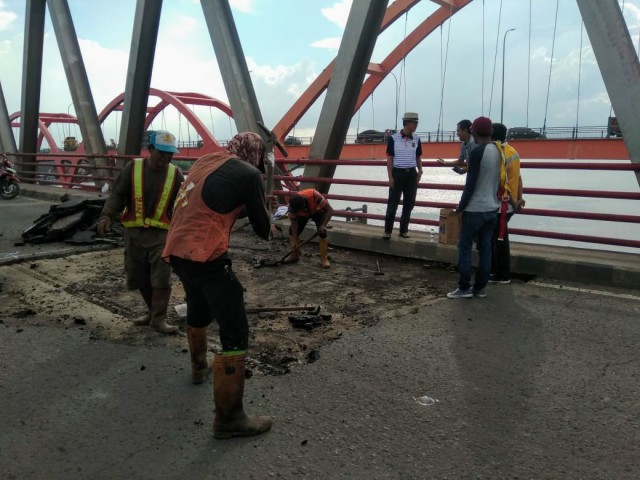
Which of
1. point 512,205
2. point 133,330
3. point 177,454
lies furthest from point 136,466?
point 512,205

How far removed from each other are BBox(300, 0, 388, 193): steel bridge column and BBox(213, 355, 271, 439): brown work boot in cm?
698

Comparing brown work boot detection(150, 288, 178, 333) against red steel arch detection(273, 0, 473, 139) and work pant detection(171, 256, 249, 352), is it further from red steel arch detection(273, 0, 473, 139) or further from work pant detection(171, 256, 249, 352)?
red steel arch detection(273, 0, 473, 139)

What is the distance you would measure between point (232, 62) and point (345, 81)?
3060 millimetres

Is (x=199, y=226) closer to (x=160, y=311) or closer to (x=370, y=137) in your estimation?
(x=160, y=311)

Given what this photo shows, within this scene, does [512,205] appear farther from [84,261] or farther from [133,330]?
[84,261]

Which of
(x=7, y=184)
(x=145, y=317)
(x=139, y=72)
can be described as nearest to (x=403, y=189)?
(x=145, y=317)

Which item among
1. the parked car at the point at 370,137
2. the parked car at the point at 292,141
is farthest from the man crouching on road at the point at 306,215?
the parked car at the point at 292,141

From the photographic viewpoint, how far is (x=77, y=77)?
15.2 meters

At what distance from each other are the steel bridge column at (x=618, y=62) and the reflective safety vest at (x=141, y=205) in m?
5.49

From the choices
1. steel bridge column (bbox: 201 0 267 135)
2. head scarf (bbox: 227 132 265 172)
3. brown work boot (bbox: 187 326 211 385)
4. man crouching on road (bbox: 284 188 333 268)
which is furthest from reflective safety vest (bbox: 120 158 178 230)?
steel bridge column (bbox: 201 0 267 135)

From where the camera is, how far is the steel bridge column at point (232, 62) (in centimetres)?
1062

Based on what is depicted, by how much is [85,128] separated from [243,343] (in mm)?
14998

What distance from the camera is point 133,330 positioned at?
4062 millimetres

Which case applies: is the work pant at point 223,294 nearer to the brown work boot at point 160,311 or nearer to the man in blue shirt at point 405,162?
the brown work boot at point 160,311
